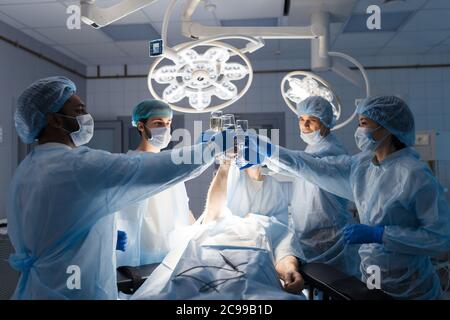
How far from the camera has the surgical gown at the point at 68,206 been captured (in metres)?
1.08

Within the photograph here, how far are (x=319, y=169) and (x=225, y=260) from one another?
69cm

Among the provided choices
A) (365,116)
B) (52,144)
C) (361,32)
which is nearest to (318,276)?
(365,116)

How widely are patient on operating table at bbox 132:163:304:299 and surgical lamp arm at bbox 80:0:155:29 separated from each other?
2.78ft

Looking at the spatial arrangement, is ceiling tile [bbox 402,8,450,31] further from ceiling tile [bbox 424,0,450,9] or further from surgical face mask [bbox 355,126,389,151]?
surgical face mask [bbox 355,126,389,151]

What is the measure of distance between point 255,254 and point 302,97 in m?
1.37

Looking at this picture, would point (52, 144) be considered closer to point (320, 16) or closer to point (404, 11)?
point (320, 16)

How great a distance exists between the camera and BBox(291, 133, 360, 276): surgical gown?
6.68 ft

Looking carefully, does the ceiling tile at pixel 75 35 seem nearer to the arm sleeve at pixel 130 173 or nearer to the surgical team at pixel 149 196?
the surgical team at pixel 149 196

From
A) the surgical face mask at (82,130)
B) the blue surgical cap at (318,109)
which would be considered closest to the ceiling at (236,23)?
the blue surgical cap at (318,109)

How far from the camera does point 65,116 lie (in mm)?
1235

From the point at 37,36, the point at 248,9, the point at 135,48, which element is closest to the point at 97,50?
the point at 135,48

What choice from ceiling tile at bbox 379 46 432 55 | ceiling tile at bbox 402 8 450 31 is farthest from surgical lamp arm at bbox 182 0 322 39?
ceiling tile at bbox 379 46 432 55

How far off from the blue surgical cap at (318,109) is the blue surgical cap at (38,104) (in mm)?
1424

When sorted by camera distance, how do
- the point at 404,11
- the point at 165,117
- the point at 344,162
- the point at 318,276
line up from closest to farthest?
the point at 318,276, the point at 344,162, the point at 165,117, the point at 404,11
